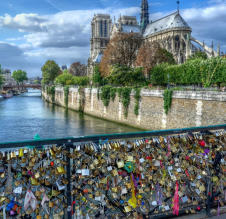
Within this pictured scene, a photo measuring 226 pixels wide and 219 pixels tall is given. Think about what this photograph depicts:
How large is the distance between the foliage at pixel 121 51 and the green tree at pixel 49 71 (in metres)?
46.1

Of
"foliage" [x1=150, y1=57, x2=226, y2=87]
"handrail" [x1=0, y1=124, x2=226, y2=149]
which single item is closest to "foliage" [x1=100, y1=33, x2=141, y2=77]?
"foliage" [x1=150, y1=57, x2=226, y2=87]

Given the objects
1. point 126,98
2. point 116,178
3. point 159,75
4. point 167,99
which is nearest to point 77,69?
point 159,75

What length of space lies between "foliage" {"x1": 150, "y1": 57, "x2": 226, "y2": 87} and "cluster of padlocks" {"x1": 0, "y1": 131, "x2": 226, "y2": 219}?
19.4 metres

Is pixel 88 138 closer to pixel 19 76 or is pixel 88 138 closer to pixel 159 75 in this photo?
pixel 159 75

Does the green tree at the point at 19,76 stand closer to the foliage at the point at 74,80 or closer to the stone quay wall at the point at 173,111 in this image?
the foliage at the point at 74,80

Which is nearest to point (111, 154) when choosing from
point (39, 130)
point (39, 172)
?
point (39, 172)

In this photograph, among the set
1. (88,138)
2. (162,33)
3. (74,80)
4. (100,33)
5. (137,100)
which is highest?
(100,33)

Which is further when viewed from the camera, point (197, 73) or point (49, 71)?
point (49, 71)

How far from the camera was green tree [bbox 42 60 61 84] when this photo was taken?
8331cm

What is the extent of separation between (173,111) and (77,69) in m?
78.2

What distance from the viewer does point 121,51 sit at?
39250 mm

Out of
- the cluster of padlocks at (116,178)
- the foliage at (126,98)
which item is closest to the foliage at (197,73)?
the foliage at (126,98)

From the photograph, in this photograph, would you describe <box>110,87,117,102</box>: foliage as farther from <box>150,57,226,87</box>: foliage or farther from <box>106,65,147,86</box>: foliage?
<box>150,57,226,87</box>: foliage

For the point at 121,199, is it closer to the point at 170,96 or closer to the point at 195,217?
the point at 195,217
